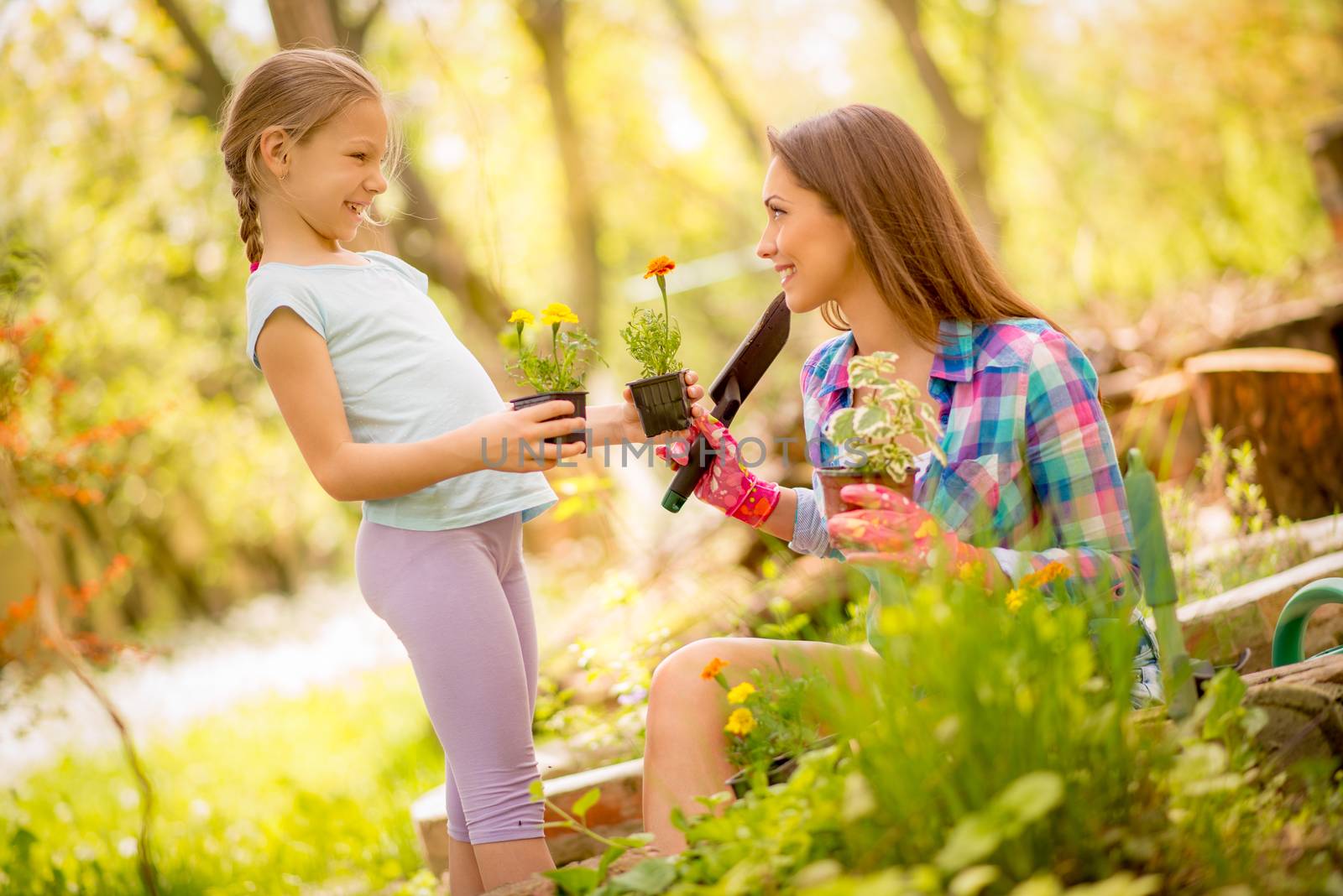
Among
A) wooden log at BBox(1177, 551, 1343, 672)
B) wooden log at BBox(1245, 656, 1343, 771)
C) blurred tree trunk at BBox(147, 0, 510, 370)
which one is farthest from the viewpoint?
blurred tree trunk at BBox(147, 0, 510, 370)

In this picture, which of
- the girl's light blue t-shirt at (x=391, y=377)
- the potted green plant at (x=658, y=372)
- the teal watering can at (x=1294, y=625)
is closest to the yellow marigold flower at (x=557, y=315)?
the potted green plant at (x=658, y=372)

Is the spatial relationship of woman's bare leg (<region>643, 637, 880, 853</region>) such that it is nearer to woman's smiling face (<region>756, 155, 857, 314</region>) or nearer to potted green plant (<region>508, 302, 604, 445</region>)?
potted green plant (<region>508, 302, 604, 445</region>)

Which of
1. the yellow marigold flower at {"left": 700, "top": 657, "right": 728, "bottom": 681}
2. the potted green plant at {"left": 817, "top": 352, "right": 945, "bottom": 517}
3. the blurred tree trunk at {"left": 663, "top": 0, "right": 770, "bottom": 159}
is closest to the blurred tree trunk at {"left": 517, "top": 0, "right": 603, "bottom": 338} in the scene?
the blurred tree trunk at {"left": 663, "top": 0, "right": 770, "bottom": 159}

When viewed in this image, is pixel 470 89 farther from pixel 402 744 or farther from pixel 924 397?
pixel 924 397

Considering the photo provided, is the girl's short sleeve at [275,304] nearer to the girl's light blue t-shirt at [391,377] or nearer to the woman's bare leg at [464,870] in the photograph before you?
the girl's light blue t-shirt at [391,377]

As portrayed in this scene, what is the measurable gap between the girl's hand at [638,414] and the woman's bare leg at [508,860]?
77cm

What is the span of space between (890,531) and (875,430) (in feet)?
0.48

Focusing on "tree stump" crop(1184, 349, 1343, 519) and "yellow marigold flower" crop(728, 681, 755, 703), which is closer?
"yellow marigold flower" crop(728, 681, 755, 703)

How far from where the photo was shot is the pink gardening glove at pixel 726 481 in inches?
82.2

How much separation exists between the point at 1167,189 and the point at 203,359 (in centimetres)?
1157

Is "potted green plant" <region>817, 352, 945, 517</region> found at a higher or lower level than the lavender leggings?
higher

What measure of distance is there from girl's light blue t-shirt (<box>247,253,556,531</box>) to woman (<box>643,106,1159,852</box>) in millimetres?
441

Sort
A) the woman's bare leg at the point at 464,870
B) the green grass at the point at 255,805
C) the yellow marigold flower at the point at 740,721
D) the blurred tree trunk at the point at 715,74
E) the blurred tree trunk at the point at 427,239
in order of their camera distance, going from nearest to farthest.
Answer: the yellow marigold flower at the point at 740,721 → the woman's bare leg at the point at 464,870 → the green grass at the point at 255,805 → the blurred tree trunk at the point at 427,239 → the blurred tree trunk at the point at 715,74

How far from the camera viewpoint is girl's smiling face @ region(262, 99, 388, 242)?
1.99 metres
